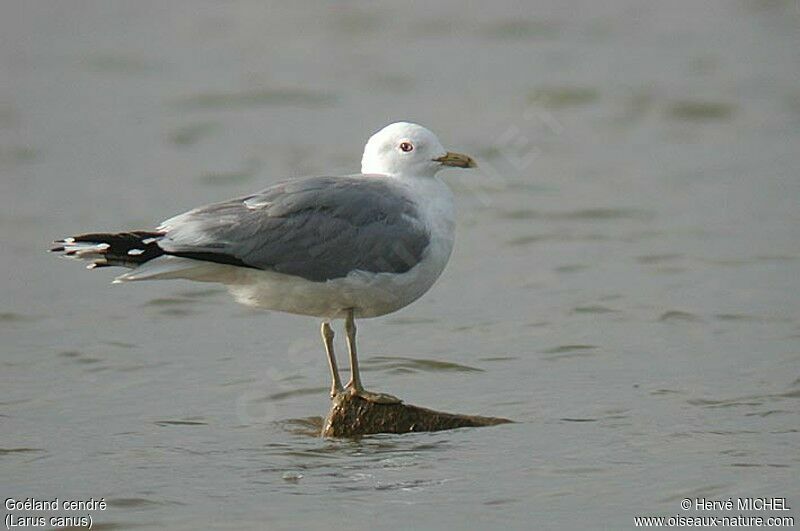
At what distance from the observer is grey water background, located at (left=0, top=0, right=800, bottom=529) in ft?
A: 27.0

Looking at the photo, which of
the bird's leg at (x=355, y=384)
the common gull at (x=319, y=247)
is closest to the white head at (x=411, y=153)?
the common gull at (x=319, y=247)

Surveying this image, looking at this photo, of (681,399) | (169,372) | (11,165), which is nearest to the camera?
(681,399)

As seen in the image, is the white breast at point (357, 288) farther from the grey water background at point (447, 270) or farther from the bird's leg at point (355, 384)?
the grey water background at point (447, 270)

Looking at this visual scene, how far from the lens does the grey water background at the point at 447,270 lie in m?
8.24

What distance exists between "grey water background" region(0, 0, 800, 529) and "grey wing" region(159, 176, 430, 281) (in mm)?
941

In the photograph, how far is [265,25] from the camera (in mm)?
23188

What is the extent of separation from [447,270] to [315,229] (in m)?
4.24

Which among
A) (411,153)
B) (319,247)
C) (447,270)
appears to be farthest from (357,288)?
(447,270)

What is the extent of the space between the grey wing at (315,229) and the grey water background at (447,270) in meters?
0.94

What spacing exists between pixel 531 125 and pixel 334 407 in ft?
31.1

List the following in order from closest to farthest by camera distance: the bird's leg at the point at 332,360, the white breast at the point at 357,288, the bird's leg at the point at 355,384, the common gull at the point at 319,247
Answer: the common gull at the point at 319,247 → the white breast at the point at 357,288 → the bird's leg at the point at 355,384 → the bird's leg at the point at 332,360

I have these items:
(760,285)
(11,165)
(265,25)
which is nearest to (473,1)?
(265,25)

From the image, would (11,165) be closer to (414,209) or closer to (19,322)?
(19,322)

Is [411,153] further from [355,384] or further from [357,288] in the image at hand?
[355,384]
